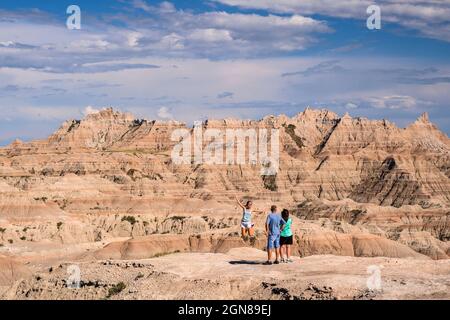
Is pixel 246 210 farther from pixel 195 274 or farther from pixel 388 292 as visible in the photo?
pixel 388 292

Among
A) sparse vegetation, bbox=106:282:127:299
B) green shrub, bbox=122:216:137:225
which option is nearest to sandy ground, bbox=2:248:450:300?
sparse vegetation, bbox=106:282:127:299

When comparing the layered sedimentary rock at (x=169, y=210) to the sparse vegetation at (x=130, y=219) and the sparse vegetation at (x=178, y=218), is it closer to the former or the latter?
the sparse vegetation at (x=178, y=218)

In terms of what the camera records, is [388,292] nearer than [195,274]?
Yes

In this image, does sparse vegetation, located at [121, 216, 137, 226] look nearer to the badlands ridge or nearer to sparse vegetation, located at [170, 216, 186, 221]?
the badlands ridge

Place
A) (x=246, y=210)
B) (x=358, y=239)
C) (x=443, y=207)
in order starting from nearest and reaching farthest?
(x=246, y=210), (x=358, y=239), (x=443, y=207)

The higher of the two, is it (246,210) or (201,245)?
(246,210)

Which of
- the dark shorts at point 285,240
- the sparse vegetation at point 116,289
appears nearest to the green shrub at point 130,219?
the dark shorts at point 285,240

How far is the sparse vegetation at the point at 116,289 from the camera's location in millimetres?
27203

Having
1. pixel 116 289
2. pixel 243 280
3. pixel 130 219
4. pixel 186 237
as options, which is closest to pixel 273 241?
pixel 243 280

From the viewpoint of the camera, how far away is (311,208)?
485ft

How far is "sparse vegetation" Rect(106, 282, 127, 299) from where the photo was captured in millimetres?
27203

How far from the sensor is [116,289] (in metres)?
27.4
